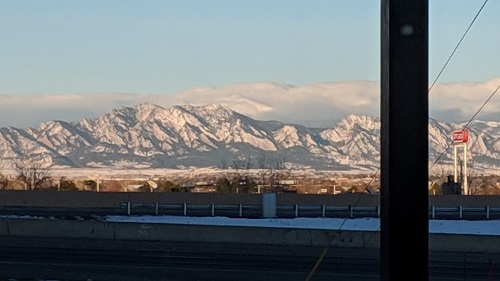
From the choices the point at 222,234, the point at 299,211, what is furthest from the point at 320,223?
the point at 222,234

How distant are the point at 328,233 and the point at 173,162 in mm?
163902

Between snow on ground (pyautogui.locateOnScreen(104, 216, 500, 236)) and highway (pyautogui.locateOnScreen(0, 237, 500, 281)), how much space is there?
719cm

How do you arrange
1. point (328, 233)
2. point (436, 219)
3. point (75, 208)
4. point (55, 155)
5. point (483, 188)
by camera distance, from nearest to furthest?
point (328, 233), point (436, 219), point (75, 208), point (483, 188), point (55, 155)

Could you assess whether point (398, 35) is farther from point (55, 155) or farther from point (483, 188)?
point (55, 155)

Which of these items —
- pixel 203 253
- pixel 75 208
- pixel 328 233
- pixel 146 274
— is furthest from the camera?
pixel 75 208

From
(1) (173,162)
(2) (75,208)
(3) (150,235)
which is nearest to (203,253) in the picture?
(3) (150,235)

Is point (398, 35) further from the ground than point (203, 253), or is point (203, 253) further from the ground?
point (398, 35)

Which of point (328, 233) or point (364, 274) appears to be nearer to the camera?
point (364, 274)

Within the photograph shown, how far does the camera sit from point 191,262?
22.5 metres

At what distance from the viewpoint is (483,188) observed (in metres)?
98.9

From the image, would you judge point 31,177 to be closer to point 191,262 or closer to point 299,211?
point 299,211

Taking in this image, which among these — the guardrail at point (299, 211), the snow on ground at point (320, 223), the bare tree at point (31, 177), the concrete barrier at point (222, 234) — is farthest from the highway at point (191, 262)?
the bare tree at point (31, 177)

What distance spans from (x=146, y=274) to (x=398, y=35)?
1493 cm

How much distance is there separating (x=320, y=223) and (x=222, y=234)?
8.74 metres
